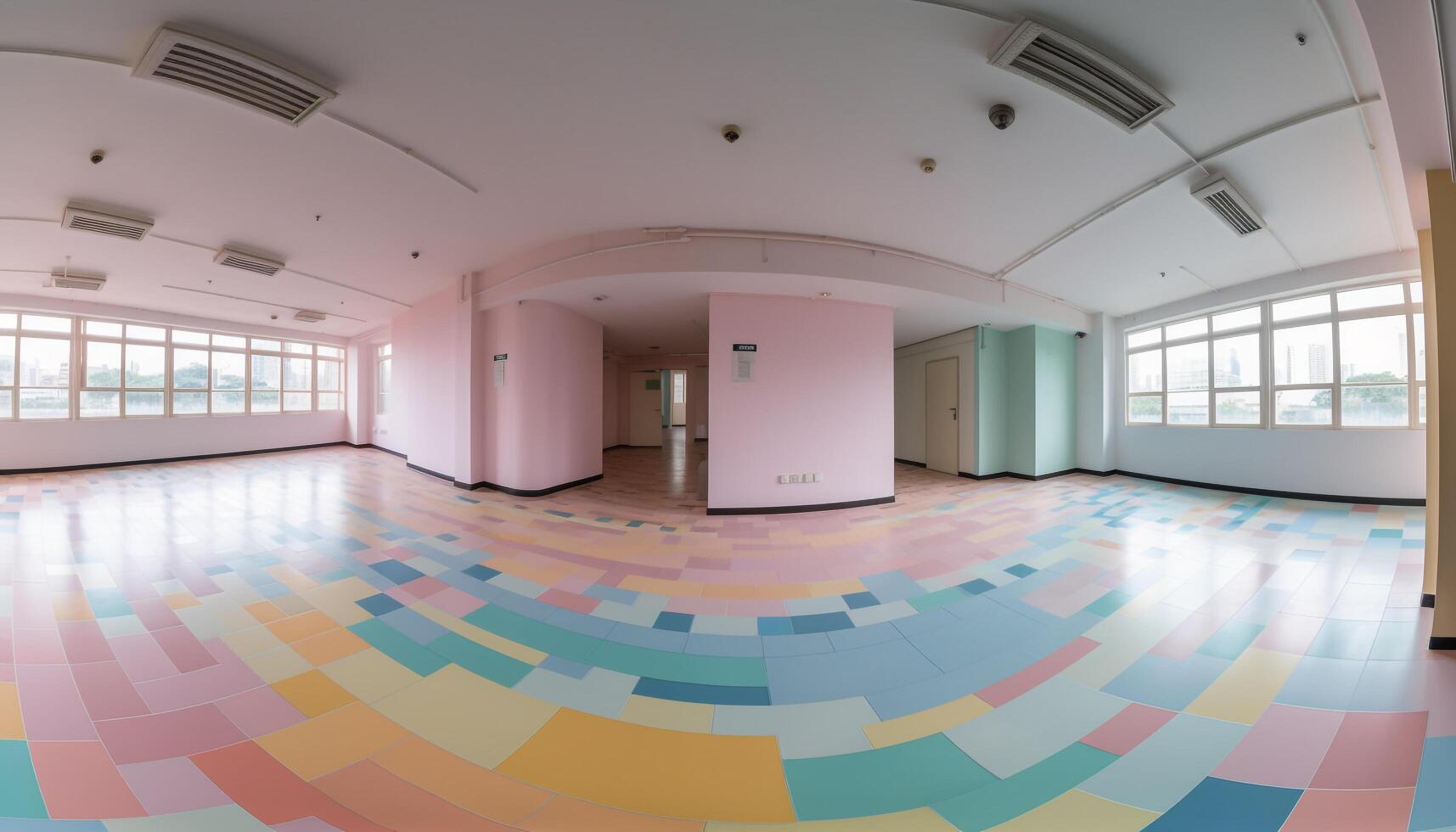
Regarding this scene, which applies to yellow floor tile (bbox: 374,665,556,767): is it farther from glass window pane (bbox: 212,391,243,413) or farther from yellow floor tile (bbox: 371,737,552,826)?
glass window pane (bbox: 212,391,243,413)

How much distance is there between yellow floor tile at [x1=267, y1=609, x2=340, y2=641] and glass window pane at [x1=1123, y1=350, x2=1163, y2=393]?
1096 cm

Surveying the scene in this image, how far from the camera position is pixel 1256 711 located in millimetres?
1801

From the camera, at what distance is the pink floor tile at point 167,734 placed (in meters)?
1.53

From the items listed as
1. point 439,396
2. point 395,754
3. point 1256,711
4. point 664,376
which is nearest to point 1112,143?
point 1256,711

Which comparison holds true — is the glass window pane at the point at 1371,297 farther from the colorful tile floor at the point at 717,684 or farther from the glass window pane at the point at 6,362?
the glass window pane at the point at 6,362

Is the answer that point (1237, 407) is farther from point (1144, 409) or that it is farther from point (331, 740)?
point (331, 740)

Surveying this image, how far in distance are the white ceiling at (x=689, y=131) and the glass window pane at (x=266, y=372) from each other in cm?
612

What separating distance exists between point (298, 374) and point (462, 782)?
14.6m

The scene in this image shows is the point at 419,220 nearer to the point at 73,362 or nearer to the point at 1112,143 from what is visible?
the point at 1112,143

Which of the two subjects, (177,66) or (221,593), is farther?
(221,593)

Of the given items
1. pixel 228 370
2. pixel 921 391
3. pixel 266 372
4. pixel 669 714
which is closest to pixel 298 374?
pixel 266 372

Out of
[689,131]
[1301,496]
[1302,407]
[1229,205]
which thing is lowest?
[1301,496]

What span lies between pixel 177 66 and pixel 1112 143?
5947 mm

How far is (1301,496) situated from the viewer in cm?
594
